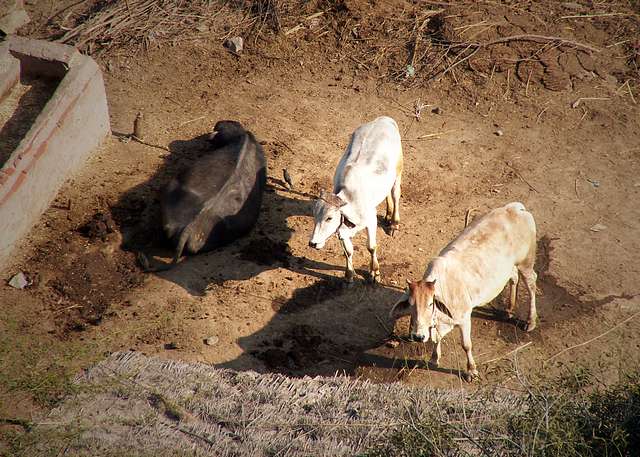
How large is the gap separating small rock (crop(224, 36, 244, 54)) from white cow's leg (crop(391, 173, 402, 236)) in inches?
172

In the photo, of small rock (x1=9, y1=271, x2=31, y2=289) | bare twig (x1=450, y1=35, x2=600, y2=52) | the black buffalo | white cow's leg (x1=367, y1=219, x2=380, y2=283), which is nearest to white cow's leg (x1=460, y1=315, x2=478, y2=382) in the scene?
white cow's leg (x1=367, y1=219, x2=380, y2=283)

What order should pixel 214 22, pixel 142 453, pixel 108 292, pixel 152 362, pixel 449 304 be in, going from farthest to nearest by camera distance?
pixel 214 22
pixel 108 292
pixel 449 304
pixel 152 362
pixel 142 453

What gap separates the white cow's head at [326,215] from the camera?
810 centimetres

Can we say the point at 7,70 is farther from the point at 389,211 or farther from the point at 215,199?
the point at 389,211

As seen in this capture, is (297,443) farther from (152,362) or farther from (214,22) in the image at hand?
(214,22)

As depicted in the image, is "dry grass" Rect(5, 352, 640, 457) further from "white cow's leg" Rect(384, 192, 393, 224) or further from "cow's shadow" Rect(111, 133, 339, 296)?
"white cow's leg" Rect(384, 192, 393, 224)

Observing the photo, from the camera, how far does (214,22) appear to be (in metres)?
12.7

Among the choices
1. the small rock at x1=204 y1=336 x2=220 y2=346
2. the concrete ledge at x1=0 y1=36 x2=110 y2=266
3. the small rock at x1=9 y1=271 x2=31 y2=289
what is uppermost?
the concrete ledge at x1=0 y1=36 x2=110 y2=266

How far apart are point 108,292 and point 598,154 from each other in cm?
693

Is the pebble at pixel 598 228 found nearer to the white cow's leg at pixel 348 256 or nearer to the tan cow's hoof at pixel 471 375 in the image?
the tan cow's hoof at pixel 471 375

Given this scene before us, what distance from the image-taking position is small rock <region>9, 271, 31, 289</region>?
8328 mm

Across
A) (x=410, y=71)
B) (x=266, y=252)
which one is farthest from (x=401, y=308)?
(x=410, y=71)

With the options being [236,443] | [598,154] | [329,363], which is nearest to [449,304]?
[329,363]

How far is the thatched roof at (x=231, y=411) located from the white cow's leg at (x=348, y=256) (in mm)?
2125
